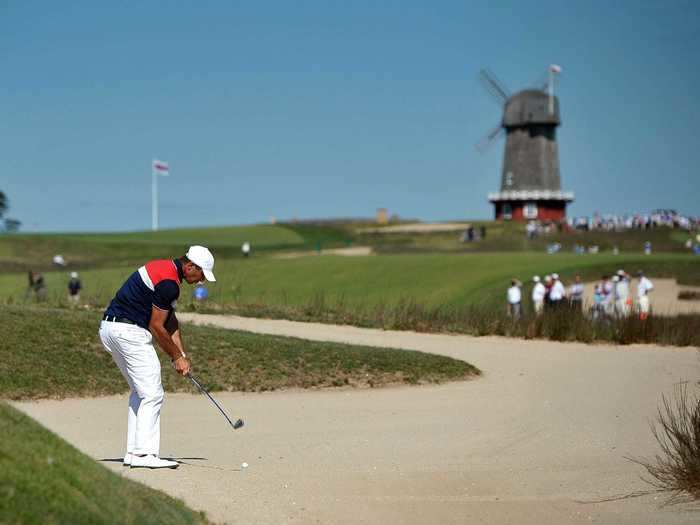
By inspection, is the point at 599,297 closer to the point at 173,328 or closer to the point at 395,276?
the point at 395,276

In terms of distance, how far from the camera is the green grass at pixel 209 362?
18.4 metres

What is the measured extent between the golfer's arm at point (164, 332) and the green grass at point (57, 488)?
2.34 metres

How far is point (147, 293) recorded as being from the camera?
11391 millimetres

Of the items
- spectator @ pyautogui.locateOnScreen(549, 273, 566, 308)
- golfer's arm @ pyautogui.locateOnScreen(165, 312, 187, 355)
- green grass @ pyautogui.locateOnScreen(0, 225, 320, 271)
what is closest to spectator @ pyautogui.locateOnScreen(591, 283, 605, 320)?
spectator @ pyautogui.locateOnScreen(549, 273, 566, 308)

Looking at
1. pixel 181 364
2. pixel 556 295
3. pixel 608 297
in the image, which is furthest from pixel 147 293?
pixel 608 297

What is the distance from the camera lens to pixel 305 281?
5197cm

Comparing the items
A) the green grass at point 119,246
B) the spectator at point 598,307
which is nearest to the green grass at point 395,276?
the spectator at point 598,307

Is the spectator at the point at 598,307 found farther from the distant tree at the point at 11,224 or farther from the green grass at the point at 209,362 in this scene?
the distant tree at the point at 11,224

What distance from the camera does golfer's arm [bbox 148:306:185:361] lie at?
11.3 meters

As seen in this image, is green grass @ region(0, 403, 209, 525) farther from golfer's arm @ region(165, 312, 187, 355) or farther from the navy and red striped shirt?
golfer's arm @ region(165, 312, 187, 355)

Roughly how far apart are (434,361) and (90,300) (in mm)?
12539

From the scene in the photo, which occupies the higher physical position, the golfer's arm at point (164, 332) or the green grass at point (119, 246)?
the green grass at point (119, 246)

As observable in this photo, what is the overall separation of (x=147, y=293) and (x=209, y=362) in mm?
9163

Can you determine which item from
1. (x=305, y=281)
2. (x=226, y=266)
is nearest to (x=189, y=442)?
(x=305, y=281)
